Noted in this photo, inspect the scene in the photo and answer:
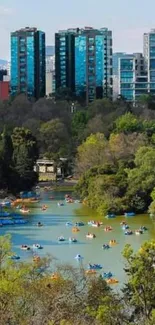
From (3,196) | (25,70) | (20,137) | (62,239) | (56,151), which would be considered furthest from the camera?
(25,70)

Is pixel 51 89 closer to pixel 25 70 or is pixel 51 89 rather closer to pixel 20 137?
pixel 25 70

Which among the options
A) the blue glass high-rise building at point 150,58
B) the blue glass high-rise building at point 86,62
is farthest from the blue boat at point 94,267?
the blue glass high-rise building at point 150,58

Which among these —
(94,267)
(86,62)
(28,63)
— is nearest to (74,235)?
(94,267)

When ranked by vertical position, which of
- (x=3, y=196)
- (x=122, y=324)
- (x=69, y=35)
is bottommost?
(x=3, y=196)

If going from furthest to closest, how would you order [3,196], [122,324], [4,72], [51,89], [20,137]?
[4,72] < [51,89] < [20,137] < [3,196] < [122,324]

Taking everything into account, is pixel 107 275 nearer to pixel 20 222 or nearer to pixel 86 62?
pixel 20 222

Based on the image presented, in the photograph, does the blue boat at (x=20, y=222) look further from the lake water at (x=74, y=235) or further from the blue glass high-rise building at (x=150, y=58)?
the blue glass high-rise building at (x=150, y=58)

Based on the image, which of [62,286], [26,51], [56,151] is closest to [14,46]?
[26,51]

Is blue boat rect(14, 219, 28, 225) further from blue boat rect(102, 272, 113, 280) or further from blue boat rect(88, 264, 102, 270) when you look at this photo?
blue boat rect(102, 272, 113, 280)
